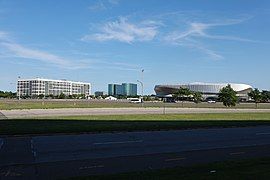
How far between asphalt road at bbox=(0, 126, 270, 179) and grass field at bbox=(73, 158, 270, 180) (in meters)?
1.14

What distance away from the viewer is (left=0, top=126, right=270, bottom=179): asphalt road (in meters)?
11.9

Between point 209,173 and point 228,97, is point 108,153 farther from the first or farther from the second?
point 228,97

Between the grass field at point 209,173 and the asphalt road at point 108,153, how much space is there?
1.14m

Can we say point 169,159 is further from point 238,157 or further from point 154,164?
point 238,157

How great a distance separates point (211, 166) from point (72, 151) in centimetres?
612

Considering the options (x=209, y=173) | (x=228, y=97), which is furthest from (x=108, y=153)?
(x=228, y=97)

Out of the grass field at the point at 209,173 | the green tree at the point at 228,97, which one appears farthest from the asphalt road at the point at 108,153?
the green tree at the point at 228,97

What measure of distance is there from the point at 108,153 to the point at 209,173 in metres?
5.64

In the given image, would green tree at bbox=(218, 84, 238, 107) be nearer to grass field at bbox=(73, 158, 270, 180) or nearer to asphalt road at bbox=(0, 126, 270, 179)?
asphalt road at bbox=(0, 126, 270, 179)

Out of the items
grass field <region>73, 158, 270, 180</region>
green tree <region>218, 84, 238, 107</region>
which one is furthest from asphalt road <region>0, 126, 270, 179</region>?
green tree <region>218, 84, 238, 107</region>

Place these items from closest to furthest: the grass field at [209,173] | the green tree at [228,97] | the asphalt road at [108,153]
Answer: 1. the grass field at [209,173]
2. the asphalt road at [108,153]
3. the green tree at [228,97]

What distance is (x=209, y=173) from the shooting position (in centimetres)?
1045

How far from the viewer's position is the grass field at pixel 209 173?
32.3ft

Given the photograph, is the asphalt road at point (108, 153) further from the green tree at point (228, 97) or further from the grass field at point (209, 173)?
the green tree at point (228, 97)
